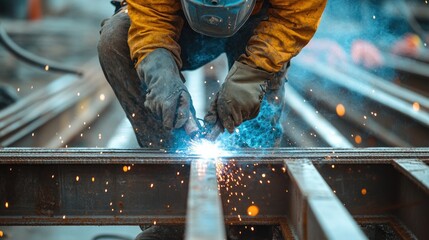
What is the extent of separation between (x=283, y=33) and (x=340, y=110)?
112 inches

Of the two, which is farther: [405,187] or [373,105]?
[373,105]

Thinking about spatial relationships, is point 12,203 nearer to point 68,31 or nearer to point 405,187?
point 405,187

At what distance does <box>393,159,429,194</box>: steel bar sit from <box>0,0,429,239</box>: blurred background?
66.0 inches

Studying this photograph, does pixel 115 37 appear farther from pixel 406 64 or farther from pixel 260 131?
pixel 406 64

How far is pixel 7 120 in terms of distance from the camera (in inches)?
193

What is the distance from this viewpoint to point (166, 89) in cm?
272

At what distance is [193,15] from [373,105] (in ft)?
9.20

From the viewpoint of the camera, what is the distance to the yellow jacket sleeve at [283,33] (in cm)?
278

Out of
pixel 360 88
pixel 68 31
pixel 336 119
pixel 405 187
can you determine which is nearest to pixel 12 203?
pixel 405 187

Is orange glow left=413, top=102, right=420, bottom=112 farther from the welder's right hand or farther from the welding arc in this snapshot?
the welding arc

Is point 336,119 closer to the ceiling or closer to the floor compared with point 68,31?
closer to the floor

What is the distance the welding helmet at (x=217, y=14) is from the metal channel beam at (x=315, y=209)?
627mm

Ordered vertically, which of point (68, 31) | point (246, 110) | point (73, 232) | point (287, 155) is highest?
point (68, 31)

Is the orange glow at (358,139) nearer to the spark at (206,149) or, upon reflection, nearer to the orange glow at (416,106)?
the orange glow at (416,106)
